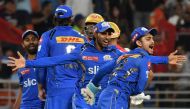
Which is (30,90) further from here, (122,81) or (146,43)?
(122,81)

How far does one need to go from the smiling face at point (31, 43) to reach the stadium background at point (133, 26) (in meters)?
4.48

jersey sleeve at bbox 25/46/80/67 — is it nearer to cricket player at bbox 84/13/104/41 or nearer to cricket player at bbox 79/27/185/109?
cricket player at bbox 79/27/185/109

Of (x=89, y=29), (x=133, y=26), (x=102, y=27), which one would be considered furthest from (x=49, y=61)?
(x=133, y=26)

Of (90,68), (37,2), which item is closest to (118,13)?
(37,2)

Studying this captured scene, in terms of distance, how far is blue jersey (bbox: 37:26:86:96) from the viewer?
1302cm

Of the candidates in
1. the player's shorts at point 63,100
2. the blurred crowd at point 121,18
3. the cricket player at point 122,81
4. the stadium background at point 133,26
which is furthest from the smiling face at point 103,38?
the blurred crowd at point 121,18

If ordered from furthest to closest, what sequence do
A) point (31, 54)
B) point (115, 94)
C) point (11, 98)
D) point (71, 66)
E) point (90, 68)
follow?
point (11, 98), point (31, 54), point (71, 66), point (90, 68), point (115, 94)

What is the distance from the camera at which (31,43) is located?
553 inches

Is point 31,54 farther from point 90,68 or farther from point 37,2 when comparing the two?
point 37,2

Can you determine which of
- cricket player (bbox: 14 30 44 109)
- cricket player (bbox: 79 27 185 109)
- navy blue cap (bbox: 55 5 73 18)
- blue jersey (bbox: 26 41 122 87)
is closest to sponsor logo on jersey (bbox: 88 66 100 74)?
blue jersey (bbox: 26 41 122 87)

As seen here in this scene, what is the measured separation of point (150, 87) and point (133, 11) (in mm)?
2892

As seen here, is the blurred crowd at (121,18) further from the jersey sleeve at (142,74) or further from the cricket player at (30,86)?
the jersey sleeve at (142,74)

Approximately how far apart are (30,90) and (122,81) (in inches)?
121

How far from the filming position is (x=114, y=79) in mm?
11172
